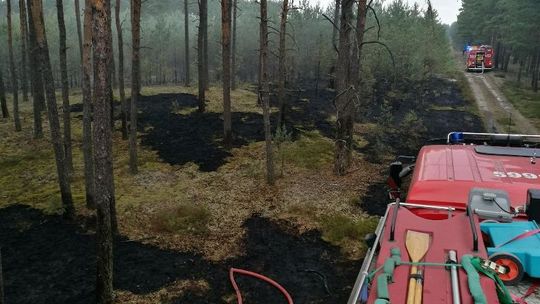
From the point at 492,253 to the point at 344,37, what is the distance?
11.2 meters

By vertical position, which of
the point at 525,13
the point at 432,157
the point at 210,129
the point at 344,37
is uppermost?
the point at 525,13

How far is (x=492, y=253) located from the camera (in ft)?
14.5

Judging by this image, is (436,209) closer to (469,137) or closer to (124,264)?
(469,137)

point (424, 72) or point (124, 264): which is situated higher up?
point (424, 72)

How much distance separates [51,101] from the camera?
451 inches

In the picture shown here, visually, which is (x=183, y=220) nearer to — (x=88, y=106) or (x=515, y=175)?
(x=88, y=106)

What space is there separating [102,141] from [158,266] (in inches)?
139

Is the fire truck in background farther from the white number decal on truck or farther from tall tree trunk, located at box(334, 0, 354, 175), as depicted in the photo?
the white number decal on truck

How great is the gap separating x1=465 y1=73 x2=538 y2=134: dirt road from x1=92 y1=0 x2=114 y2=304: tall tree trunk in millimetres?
17132

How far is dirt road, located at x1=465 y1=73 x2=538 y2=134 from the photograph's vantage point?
Answer: 24.2 m

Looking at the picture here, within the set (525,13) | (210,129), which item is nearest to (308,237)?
(210,129)

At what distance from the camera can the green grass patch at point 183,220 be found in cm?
1121

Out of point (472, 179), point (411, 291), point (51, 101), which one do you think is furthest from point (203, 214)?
point (411, 291)

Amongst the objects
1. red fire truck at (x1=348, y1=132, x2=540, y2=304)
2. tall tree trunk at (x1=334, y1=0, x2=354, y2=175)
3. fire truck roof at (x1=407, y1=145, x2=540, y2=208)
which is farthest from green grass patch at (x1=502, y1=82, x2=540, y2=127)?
red fire truck at (x1=348, y1=132, x2=540, y2=304)
